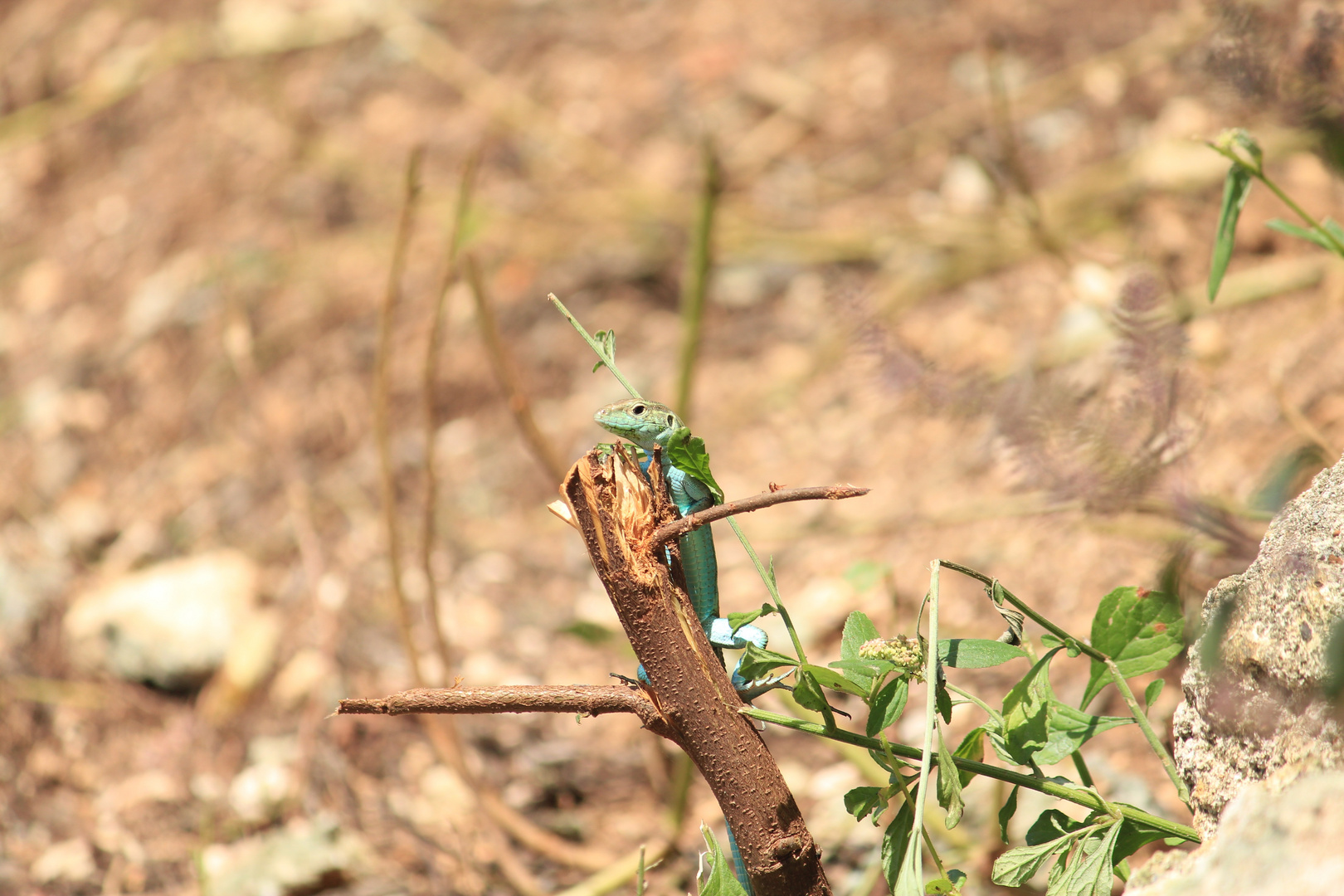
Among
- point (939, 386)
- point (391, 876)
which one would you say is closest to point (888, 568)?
point (939, 386)

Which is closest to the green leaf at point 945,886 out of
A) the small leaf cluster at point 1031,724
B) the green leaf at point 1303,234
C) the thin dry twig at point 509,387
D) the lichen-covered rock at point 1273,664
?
the small leaf cluster at point 1031,724

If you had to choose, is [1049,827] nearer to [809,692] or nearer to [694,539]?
[809,692]

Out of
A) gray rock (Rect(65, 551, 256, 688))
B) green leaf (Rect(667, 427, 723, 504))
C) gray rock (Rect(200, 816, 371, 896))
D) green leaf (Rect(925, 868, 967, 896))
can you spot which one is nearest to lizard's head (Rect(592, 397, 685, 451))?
green leaf (Rect(667, 427, 723, 504))

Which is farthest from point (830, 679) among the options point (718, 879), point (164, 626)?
point (164, 626)

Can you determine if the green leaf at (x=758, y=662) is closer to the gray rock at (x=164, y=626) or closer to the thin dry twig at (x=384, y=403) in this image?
the thin dry twig at (x=384, y=403)

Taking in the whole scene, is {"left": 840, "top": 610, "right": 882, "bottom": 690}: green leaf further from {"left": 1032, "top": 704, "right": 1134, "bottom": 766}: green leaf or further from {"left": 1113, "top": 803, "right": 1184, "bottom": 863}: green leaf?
{"left": 1113, "top": 803, "right": 1184, "bottom": 863}: green leaf
